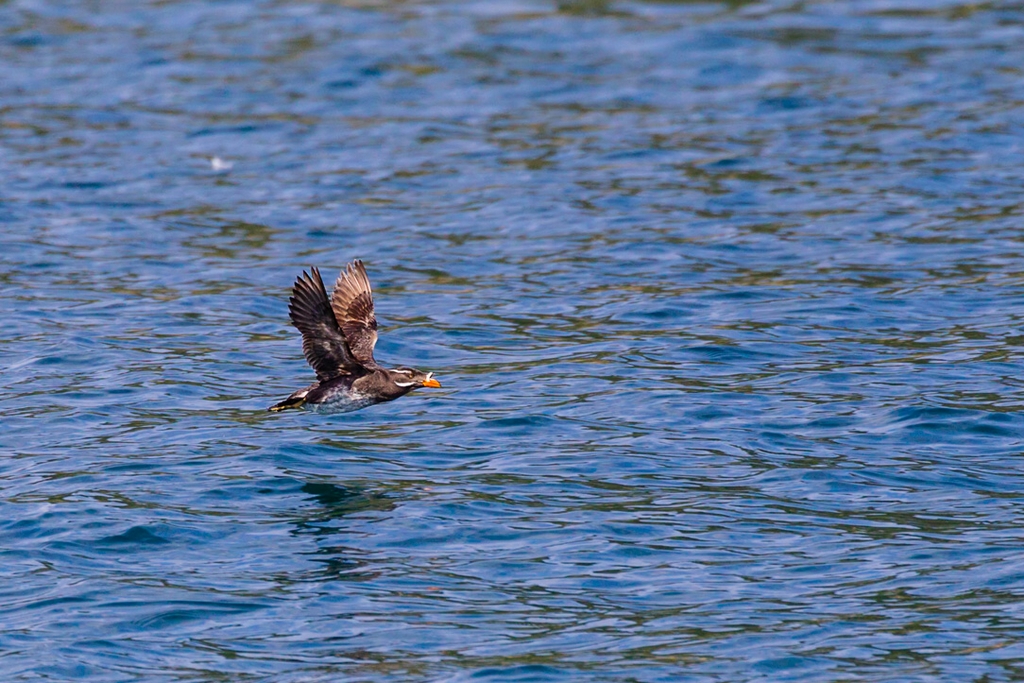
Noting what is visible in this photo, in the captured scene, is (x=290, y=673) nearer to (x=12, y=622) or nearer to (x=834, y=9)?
(x=12, y=622)

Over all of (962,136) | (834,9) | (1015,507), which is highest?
(834,9)

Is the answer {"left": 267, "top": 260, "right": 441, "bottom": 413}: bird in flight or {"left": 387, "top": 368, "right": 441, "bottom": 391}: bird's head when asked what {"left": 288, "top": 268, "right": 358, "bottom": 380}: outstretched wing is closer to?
{"left": 267, "top": 260, "right": 441, "bottom": 413}: bird in flight

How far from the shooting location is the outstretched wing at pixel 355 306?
13797mm

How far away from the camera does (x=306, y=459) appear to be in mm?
13898

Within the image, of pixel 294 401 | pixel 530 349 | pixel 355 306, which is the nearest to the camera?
pixel 294 401

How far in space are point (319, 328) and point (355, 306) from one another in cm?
120

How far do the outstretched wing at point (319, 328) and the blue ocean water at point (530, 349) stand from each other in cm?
104

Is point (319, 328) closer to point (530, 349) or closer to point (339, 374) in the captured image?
point (339, 374)

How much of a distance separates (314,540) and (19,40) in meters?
22.9

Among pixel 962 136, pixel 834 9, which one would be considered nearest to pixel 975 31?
pixel 834 9

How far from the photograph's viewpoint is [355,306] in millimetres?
13914

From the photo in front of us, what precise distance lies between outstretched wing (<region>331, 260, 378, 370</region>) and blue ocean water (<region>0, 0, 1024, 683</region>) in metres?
1.15

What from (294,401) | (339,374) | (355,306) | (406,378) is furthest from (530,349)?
(294,401)

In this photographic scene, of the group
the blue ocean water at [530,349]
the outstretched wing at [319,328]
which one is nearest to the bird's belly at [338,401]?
the outstretched wing at [319,328]
